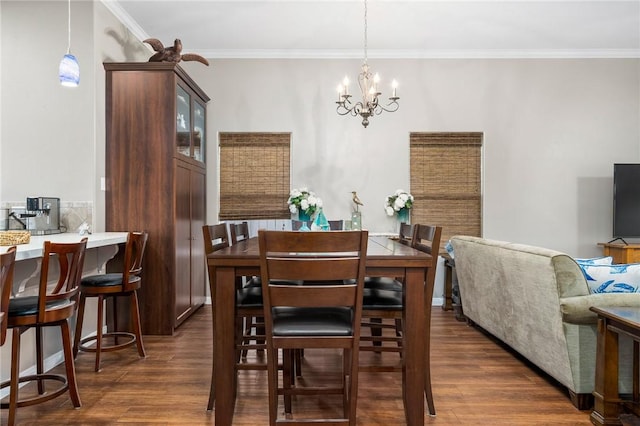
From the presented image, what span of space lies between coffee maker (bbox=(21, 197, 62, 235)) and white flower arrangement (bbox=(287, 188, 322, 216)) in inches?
88.4

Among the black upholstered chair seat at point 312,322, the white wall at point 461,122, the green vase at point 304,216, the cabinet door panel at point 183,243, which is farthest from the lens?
the white wall at point 461,122

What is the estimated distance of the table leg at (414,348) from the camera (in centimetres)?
191

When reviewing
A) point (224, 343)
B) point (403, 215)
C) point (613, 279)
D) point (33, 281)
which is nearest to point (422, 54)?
point (403, 215)

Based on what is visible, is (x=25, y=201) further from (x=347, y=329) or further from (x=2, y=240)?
(x=347, y=329)

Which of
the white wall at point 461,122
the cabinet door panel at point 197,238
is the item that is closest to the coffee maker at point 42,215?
the cabinet door panel at point 197,238

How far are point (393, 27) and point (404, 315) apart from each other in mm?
3256

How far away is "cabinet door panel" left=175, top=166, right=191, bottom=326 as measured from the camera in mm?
3670

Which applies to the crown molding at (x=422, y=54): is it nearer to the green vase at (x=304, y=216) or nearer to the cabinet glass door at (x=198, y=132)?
the cabinet glass door at (x=198, y=132)

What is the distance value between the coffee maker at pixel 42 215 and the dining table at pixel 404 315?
1.92 metres

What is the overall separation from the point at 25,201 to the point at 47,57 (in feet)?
3.81

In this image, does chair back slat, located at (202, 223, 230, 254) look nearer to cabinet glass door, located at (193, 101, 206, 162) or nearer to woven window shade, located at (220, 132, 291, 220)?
cabinet glass door, located at (193, 101, 206, 162)

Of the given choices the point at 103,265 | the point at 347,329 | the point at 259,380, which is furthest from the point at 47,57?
the point at 347,329

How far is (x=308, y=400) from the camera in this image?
234 cm

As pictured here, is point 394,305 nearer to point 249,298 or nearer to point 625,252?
point 249,298
